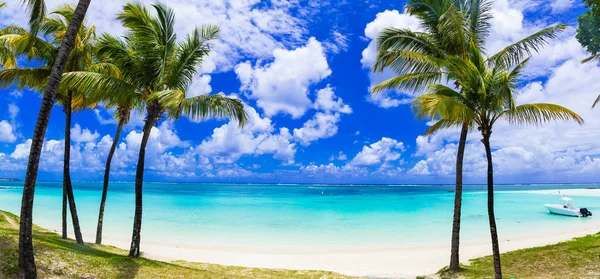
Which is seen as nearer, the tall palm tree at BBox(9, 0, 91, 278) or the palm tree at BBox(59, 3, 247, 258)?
the tall palm tree at BBox(9, 0, 91, 278)

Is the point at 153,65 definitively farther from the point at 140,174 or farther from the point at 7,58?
the point at 7,58

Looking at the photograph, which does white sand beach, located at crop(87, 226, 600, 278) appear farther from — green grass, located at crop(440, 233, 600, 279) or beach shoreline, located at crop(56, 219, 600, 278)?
green grass, located at crop(440, 233, 600, 279)

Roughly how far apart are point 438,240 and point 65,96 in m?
18.9

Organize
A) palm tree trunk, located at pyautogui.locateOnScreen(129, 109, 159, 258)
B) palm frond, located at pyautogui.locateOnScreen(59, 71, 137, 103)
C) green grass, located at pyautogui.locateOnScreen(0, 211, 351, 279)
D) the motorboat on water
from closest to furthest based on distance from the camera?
green grass, located at pyautogui.locateOnScreen(0, 211, 351, 279)
palm frond, located at pyautogui.locateOnScreen(59, 71, 137, 103)
palm tree trunk, located at pyautogui.locateOnScreen(129, 109, 159, 258)
the motorboat on water

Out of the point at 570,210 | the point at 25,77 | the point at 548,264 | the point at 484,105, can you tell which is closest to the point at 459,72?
the point at 484,105

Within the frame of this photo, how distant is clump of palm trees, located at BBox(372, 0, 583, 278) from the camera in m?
7.71

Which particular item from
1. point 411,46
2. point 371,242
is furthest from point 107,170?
point 371,242

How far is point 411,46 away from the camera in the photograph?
429 inches

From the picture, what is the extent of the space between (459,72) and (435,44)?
2.95 m

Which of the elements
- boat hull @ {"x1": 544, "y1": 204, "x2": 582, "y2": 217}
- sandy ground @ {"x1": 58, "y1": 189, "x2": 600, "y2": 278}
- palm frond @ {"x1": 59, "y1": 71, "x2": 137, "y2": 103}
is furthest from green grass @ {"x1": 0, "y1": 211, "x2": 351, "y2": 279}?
boat hull @ {"x1": 544, "y1": 204, "x2": 582, "y2": 217}

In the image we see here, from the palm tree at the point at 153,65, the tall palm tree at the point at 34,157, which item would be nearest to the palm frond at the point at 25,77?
the palm tree at the point at 153,65

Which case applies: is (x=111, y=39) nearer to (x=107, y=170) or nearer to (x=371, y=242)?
(x=107, y=170)

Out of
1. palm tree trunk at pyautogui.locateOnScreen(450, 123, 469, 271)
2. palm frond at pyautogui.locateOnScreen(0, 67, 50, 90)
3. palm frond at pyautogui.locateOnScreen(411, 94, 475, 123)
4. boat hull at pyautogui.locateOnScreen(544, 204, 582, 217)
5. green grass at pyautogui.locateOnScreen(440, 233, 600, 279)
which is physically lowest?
boat hull at pyautogui.locateOnScreen(544, 204, 582, 217)

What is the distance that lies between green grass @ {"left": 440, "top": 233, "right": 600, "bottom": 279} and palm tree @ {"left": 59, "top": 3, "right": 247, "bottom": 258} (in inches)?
313
